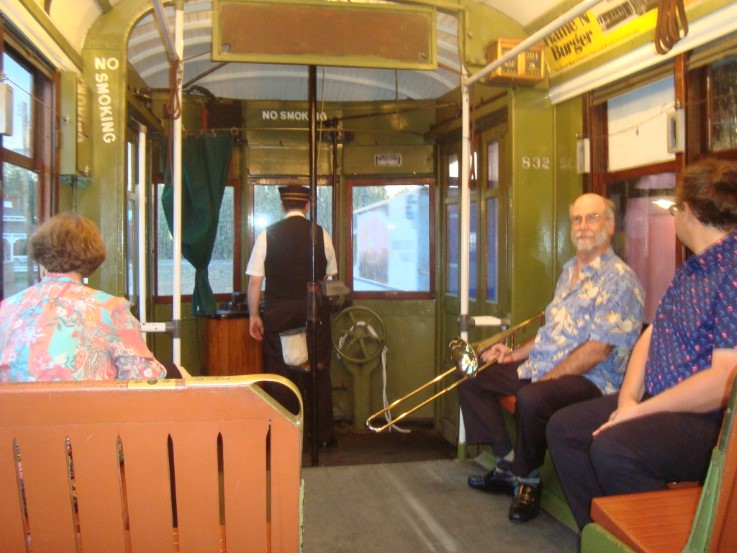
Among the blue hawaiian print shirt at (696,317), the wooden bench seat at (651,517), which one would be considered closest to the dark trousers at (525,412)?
the blue hawaiian print shirt at (696,317)

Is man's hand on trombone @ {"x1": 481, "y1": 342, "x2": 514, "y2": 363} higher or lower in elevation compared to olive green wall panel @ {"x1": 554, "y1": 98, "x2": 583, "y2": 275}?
lower

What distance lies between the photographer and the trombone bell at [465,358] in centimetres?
374

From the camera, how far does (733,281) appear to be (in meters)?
2.39

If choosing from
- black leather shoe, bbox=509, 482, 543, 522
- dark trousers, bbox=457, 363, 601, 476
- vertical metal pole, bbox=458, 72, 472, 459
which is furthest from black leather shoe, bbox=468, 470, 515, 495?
vertical metal pole, bbox=458, 72, 472, 459

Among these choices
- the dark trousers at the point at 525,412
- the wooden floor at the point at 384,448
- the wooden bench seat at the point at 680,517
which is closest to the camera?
the wooden bench seat at the point at 680,517

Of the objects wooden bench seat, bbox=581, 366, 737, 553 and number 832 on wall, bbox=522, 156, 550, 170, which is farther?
number 832 on wall, bbox=522, 156, 550, 170

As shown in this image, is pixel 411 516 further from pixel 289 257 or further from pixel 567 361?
pixel 289 257

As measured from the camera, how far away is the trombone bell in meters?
3.74

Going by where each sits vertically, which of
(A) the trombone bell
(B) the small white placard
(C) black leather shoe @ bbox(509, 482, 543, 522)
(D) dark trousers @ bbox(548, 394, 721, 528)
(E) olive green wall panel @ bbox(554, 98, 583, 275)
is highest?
(B) the small white placard

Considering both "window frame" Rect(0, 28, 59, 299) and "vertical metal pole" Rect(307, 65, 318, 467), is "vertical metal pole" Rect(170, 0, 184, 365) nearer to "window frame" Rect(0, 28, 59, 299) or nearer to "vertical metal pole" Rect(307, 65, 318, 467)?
"window frame" Rect(0, 28, 59, 299)

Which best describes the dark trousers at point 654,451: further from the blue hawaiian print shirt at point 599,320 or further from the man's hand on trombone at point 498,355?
the man's hand on trombone at point 498,355

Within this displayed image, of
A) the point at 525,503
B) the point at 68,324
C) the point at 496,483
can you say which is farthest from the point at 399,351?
the point at 68,324

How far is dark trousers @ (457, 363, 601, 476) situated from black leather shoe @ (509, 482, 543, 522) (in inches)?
3.2

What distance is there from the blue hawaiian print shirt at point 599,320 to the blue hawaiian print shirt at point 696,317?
20.2 inches
